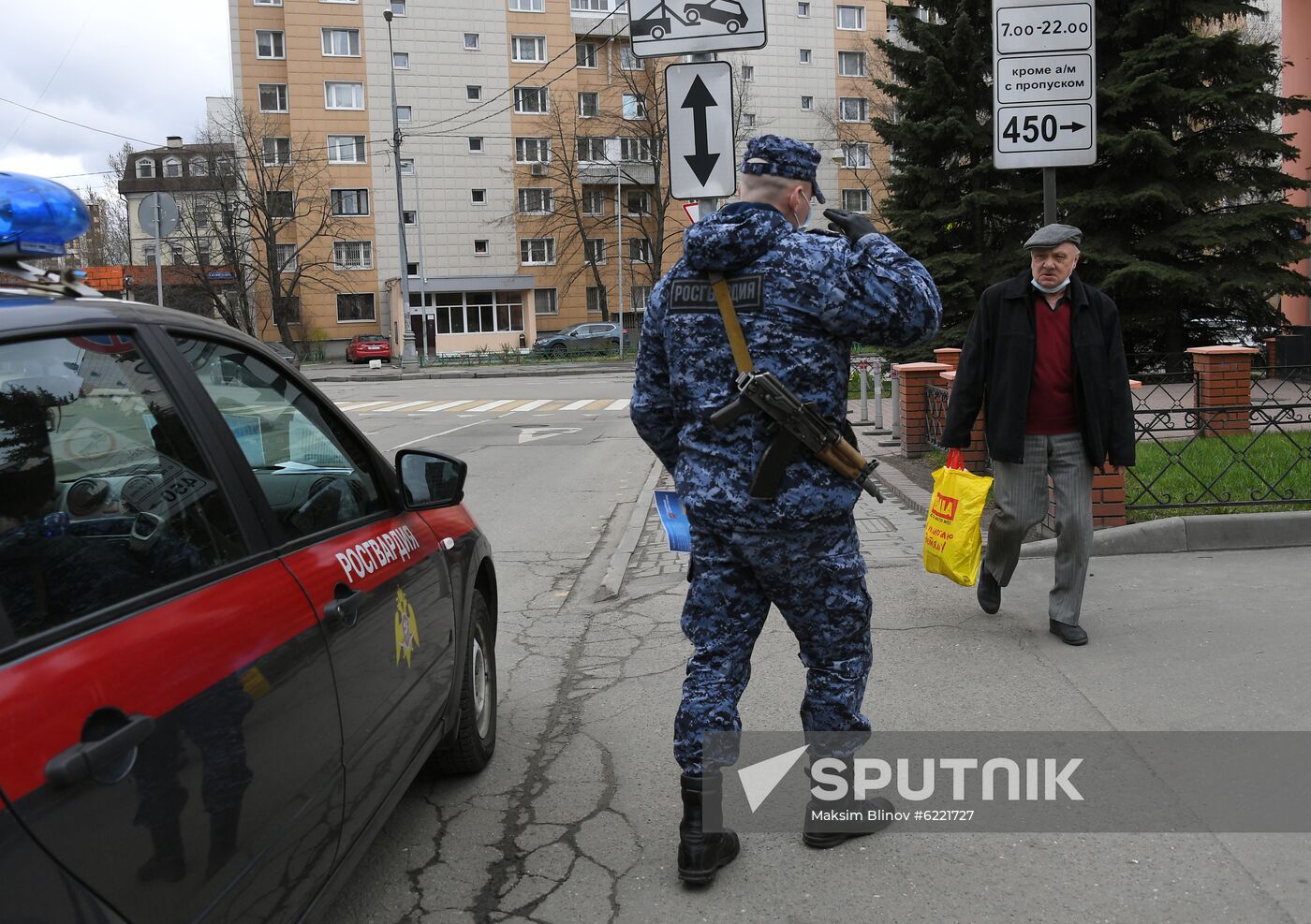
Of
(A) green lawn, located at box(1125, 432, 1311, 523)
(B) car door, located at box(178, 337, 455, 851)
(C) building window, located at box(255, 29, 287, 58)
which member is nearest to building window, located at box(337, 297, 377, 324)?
(C) building window, located at box(255, 29, 287, 58)

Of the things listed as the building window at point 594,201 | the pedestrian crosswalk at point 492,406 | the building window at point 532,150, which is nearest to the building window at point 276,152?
the building window at point 532,150

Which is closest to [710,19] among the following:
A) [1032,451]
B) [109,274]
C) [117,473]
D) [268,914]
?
[1032,451]

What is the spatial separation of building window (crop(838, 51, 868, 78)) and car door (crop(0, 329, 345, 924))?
62.5 metres

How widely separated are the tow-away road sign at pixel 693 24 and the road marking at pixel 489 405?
16672 millimetres

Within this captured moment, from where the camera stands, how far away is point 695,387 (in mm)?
3164

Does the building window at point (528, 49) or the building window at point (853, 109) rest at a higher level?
the building window at point (528, 49)

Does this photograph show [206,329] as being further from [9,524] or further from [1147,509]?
[1147,509]

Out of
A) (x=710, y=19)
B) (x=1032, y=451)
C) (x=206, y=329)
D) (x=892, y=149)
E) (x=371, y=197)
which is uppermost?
(x=371, y=197)

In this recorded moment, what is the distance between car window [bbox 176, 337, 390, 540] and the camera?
264 centimetres

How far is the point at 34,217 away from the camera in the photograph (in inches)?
87.4

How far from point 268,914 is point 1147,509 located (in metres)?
6.70

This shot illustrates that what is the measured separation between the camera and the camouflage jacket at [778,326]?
303 cm

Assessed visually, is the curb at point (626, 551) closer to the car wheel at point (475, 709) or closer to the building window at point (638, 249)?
the car wheel at point (475, 709)

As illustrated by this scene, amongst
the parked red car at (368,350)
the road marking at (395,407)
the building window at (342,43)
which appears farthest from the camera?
the building window at (342,43)
